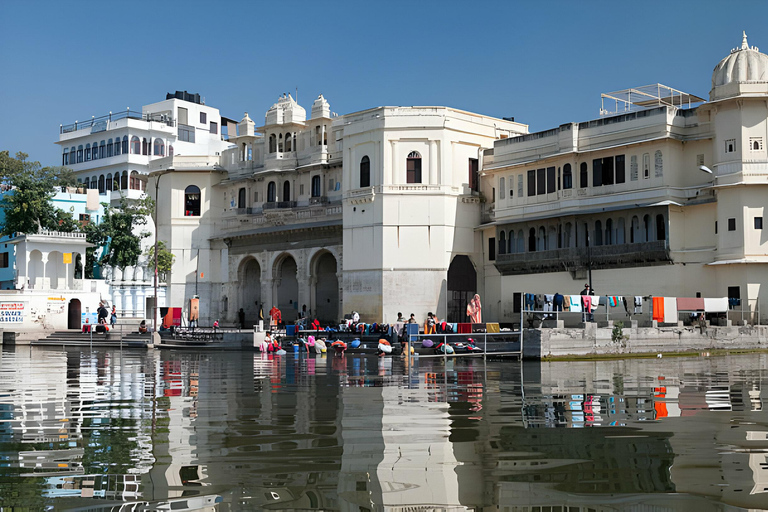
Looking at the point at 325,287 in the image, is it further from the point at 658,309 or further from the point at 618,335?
the point at 618,335

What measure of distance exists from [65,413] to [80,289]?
41318 mm

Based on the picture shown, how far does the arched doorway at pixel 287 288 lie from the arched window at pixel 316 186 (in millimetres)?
4758

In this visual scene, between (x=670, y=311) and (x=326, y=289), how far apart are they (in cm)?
2514

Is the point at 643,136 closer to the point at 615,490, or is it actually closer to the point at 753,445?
the point at 753,445

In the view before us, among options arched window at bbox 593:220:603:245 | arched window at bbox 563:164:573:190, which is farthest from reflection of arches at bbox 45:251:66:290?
arched window at bbox 593:220:603:245

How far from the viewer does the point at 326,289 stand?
5131 centimetres

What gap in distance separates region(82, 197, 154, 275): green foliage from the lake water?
129ft

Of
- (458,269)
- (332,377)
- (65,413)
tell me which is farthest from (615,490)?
(458,269)

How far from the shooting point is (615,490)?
6320 millimetres

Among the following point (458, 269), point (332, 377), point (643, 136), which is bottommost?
point (332, 377)

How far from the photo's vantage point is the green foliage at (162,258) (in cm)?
5412

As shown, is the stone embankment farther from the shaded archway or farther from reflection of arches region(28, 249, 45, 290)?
reflection of arches region(28, 249, 45, 290)

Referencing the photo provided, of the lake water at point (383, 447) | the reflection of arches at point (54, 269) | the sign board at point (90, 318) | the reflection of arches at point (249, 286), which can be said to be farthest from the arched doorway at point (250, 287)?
the lake water at point (383, 447)

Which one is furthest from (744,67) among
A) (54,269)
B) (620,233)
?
(54,269)
